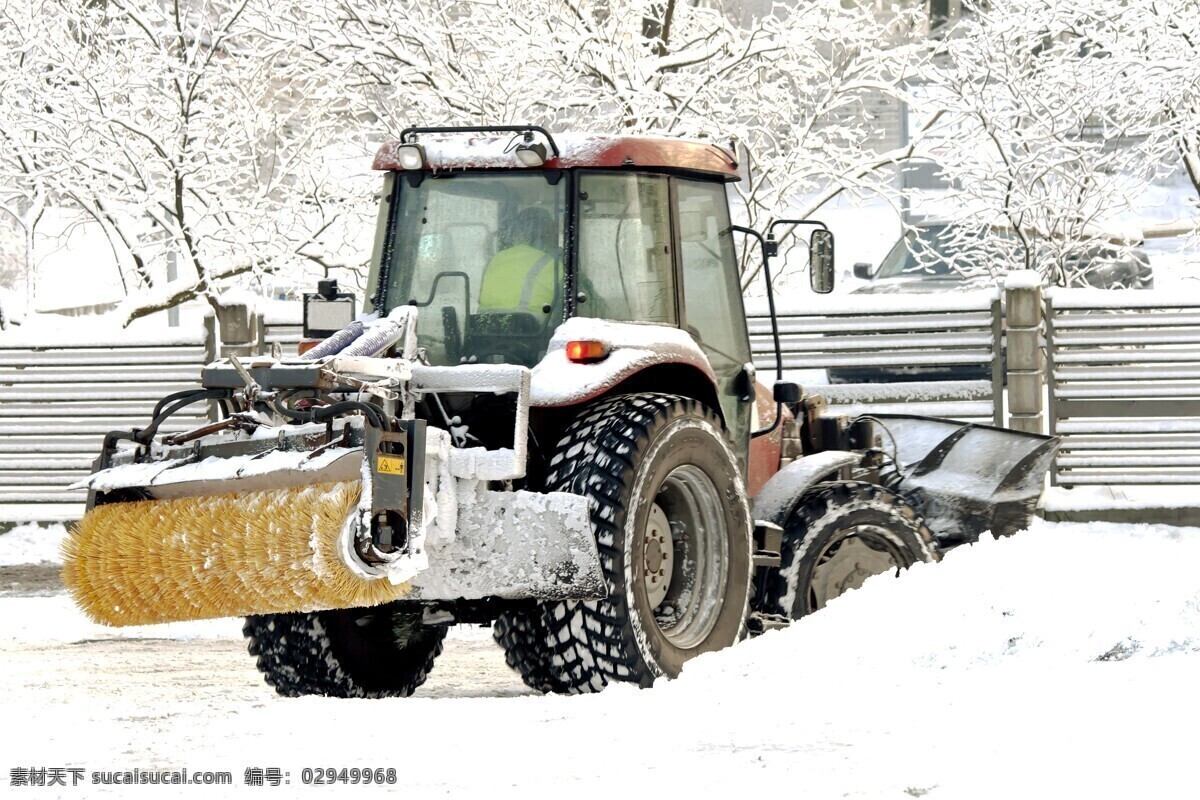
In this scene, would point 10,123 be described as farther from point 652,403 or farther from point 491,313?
point 652,403

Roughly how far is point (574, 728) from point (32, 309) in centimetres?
1148

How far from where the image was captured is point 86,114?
13602 millimetres

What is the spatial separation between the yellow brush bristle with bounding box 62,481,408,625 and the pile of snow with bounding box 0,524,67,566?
657cm

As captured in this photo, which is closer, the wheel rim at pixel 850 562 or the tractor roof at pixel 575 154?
the tractor roof at pixel 575 154

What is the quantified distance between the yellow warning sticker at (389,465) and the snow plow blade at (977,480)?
3828 millimetres

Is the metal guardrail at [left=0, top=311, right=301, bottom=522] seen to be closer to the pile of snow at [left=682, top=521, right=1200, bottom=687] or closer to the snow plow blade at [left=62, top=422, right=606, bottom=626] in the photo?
the snow plow blade at [left=62, top=422, right=606, bottom=626]

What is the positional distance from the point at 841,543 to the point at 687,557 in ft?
3.77

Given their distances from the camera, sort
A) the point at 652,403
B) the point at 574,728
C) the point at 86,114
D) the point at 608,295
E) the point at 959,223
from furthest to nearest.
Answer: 1. the point at 959,223
2. the point at 86,114
3. the point at 608,295
4. the point at 652,403
5. the point at 574,728

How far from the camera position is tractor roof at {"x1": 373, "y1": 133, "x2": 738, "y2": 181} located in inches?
251

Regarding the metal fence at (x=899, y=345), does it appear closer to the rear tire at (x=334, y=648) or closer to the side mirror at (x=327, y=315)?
the side mirror at (x=327, y=315)

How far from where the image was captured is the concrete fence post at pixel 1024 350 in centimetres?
1197

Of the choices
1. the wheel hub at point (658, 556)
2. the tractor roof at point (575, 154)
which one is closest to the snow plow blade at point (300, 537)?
the wheel hub at point (658, 556)

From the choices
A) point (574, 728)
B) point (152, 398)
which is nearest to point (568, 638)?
point (574, 728)

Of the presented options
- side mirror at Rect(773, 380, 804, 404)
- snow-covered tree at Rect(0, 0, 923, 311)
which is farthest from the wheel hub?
snow-covered tree at Rect(0, 0, 923, 311)
